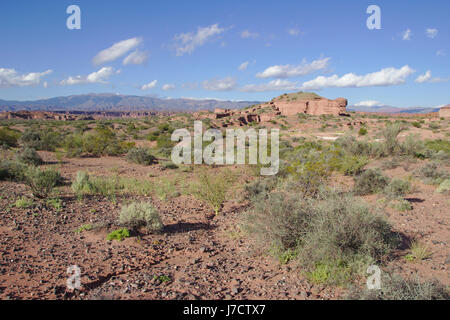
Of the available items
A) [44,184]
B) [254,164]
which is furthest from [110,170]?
[254,164]

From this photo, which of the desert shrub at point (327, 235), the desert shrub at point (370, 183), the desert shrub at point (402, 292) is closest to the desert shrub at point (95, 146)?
the desert shrub at point (370, 183)

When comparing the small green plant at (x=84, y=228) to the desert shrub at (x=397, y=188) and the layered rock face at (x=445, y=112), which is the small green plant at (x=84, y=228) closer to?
the desert shrub at (x=397, y=188)

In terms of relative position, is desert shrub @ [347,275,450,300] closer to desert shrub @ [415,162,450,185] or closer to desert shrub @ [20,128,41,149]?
desert shrub @ [415,162,450,185]

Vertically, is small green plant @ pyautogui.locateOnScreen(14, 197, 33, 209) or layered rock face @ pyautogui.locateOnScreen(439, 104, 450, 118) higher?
layered rock face @ pyautogui.locateOnScreen(439, 104, 450, 118)

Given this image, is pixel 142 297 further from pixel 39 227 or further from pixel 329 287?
pixel 39 227

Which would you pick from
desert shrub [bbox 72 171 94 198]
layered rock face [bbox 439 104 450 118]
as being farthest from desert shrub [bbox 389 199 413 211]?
layered rock face [bbox 439 104 450 118]

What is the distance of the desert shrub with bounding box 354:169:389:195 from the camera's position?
944cm

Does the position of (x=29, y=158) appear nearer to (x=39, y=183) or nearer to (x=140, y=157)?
(x=140, y=157)

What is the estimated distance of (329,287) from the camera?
4121 mm

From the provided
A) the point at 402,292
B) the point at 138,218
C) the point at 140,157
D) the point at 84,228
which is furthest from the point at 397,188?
the point at 140,157

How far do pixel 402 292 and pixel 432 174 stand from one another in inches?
385

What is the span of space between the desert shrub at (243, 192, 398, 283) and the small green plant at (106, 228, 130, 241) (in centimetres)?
283

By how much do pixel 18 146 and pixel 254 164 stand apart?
17.7 metres

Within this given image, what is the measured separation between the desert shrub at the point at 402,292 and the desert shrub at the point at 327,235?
0.48 metres
